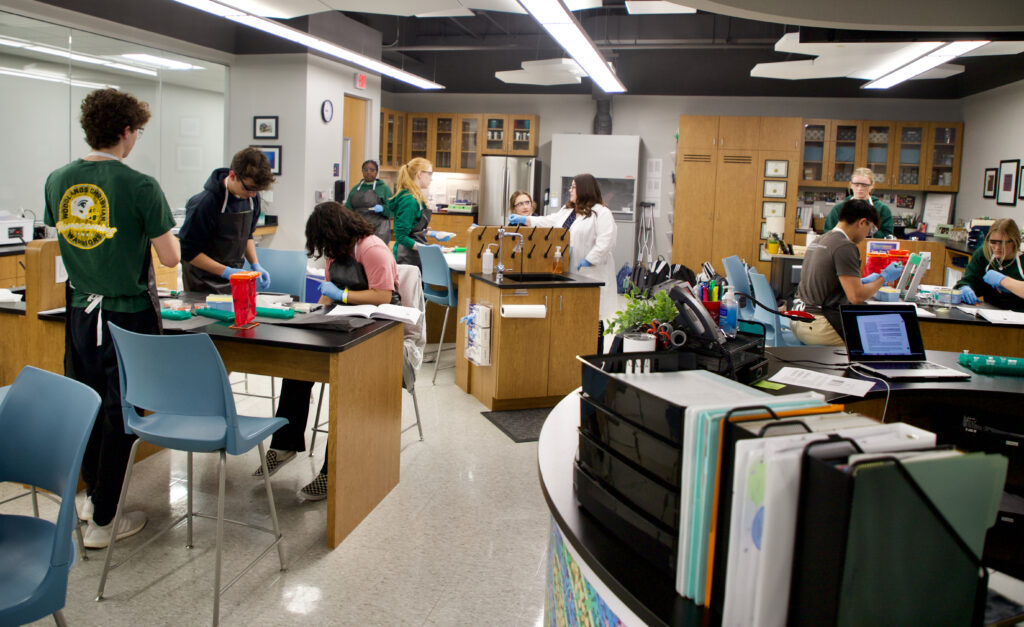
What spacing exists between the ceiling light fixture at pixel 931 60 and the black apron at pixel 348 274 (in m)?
4.11

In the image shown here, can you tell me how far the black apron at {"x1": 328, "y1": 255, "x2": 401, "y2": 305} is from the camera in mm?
3760

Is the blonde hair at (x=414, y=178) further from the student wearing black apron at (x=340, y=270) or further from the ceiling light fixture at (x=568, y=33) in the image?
the student wearing black apron at (x=340, y=270)

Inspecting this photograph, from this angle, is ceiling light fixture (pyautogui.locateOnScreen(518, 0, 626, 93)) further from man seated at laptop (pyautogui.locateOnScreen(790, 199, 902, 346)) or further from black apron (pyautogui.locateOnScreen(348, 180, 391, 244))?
black apron (pyautogui.locateOnScreen(348, 180, 391, 244))

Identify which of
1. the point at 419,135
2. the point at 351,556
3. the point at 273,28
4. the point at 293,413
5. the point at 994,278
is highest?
the point at 273,28

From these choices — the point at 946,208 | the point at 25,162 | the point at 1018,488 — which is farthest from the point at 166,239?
the point at 946,208

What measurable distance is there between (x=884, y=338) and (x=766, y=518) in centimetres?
210

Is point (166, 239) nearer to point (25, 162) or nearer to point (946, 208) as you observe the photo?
point (25, 162)

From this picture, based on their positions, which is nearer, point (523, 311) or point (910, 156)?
point (523, 311)

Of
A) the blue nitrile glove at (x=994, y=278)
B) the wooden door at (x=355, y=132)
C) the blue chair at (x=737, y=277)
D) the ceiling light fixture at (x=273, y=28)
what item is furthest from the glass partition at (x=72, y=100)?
the blue nitrile glove at (x=994, y=278)

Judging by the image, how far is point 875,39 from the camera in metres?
5.40

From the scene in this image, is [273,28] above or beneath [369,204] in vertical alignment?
above

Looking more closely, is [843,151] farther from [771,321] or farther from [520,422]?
[520,422]

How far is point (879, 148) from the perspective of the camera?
10.5 metres

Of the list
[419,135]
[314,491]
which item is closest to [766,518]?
[314,491]
